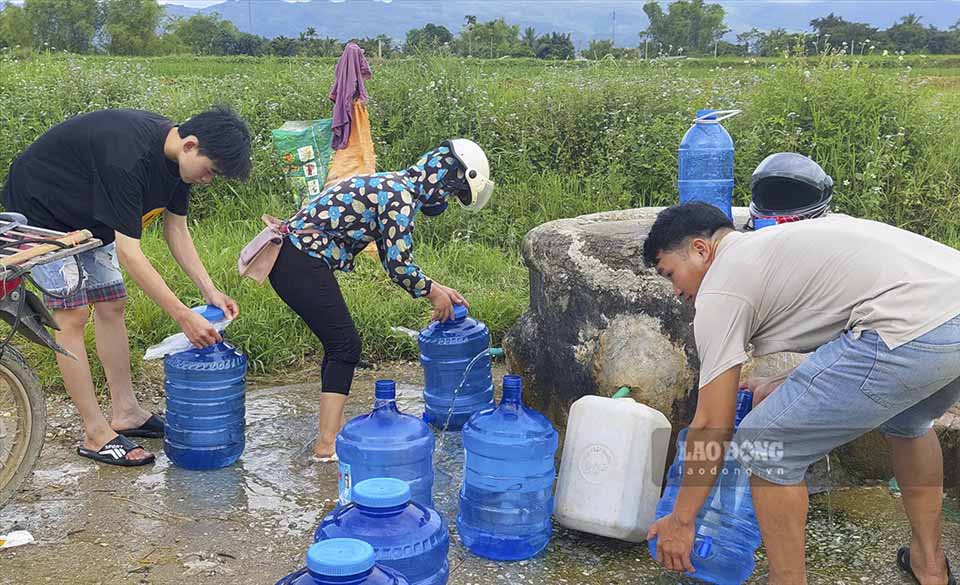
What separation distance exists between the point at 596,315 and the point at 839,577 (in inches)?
58.1

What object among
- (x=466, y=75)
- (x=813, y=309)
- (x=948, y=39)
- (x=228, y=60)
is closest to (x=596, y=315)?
(x=813, y=309)

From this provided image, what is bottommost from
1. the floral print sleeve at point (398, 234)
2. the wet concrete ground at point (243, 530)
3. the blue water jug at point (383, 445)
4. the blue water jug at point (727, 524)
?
the wet concrete ground at point (243, 530)

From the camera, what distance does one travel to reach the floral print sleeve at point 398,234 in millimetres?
4035

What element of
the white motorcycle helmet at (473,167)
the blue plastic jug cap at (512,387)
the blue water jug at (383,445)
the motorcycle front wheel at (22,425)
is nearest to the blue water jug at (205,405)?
the motorcycle front wheel at (22,425)

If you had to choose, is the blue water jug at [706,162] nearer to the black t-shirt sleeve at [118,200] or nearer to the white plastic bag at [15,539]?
the black t-shirt sleeve at [118,200]

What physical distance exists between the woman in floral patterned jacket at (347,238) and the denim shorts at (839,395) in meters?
1.82

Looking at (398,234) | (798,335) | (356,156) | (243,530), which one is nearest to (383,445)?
(243,530)

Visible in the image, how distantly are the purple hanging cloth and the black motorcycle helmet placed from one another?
4757 mm

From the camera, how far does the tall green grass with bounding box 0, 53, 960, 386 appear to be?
27.5 ft

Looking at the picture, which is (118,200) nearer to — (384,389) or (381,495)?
(384,389)

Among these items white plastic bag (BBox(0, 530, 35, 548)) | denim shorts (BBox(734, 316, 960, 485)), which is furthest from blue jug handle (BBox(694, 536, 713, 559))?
white plastic bag (BBox(0, 530, 35, 548))

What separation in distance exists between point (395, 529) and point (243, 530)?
4.06ft

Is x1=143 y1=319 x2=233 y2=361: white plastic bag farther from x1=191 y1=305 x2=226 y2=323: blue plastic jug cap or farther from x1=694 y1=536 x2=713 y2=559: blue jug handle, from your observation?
x1=694 y1=536 x2=713 y2=559: blue jug handle

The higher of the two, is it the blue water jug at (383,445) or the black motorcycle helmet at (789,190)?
the black motorcycle helmet at (789,190)
